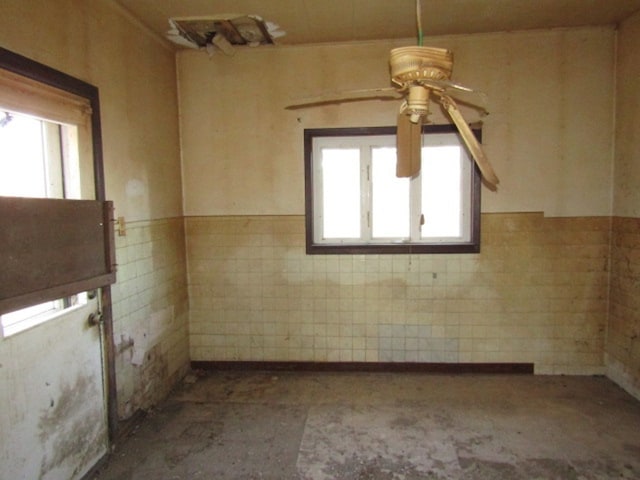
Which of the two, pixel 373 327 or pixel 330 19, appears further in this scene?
pixel 373 327

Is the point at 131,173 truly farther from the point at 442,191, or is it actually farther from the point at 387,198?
the point at 442,191

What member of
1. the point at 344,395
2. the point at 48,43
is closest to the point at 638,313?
the point at 344,395

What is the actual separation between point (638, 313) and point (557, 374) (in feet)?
2.81

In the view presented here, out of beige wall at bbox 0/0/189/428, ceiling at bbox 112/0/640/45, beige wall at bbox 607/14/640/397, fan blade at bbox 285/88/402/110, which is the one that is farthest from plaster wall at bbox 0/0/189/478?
beige wall at bbox 607/14/640/397

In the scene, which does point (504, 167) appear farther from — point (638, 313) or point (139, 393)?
Answer: point (139, 393)

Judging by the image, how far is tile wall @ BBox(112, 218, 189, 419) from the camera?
273 centimetres

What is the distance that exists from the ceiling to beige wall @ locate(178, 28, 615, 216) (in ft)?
0.50

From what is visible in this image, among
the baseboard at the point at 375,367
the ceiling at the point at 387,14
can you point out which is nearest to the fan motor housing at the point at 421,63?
the ceiling at the point at 387,14

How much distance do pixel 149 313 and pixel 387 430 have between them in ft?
6.46

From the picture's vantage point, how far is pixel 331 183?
3.65 m

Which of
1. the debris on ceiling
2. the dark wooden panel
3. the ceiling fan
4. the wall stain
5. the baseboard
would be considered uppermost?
the debris on ceiling

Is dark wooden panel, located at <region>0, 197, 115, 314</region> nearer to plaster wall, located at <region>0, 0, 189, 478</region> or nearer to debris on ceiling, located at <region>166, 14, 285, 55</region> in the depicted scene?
plaster wall, located at <region>0, 0, 189, 478</region>

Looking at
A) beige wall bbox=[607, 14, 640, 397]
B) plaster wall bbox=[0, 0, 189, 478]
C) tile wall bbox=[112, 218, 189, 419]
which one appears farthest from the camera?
beige wall bbox=[607, 14, 640, 397]

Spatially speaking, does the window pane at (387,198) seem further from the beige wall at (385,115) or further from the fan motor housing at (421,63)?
the fan motor housing at (421,63)
